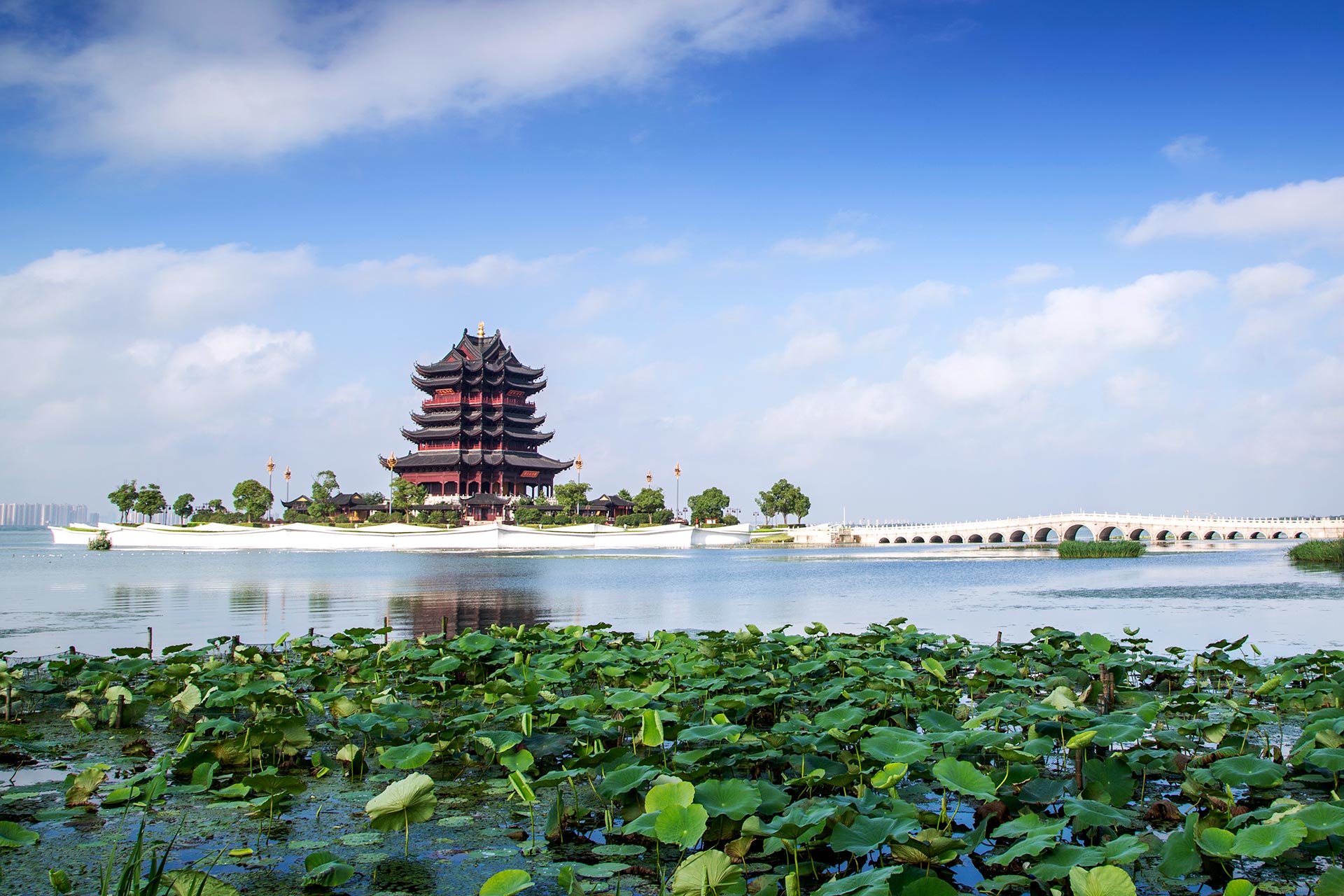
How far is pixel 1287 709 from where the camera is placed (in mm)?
6812

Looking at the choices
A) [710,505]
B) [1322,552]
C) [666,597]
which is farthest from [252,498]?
[1322,552]

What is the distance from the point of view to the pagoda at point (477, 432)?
72.1 metres

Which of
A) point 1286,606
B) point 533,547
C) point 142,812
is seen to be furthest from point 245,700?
point 533,547

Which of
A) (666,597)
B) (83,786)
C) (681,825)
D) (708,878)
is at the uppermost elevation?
(681,825)

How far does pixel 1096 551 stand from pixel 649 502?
123 ft

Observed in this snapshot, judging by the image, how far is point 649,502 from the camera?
73000 mm

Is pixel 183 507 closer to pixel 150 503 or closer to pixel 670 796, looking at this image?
pixel 150 503

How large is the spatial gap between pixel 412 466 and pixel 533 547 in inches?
709

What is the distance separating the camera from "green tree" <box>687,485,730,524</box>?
7888 cm

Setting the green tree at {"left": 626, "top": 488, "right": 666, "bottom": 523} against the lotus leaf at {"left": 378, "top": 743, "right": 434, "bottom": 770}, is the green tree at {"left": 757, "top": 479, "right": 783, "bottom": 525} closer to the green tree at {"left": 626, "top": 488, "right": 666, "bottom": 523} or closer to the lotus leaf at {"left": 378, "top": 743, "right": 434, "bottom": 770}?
the green tree at {"left": 626, "top": 488, "right": 666, "bottom": 523}

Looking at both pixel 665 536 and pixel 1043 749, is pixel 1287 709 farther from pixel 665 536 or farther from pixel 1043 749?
pixel 665 536

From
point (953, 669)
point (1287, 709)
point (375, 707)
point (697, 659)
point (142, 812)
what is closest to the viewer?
point (142, 812)

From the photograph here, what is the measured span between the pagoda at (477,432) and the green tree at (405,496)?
9.18 ft

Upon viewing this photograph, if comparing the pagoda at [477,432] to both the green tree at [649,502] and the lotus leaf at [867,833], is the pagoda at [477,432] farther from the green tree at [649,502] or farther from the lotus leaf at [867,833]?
the lotus leaf at [867,833]
